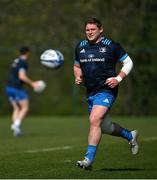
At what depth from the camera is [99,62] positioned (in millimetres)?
11594

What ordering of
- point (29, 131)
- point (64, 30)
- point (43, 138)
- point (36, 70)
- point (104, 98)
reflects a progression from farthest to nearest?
point (64, 30), point (36, 70), point (29, 131), point (43, 138), point (104, 98)

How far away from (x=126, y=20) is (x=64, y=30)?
2825 mm

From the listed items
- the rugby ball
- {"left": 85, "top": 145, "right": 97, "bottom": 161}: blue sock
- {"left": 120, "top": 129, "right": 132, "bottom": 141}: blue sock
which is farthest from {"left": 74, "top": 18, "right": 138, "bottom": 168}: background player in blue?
the rugby ball

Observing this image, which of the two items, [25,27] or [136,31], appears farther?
[25,27]

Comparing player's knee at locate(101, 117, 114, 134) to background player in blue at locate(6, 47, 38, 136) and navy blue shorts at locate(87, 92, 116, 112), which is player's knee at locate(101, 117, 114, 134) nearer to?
navy blue shorts at locate(87, 92, 116, 112)

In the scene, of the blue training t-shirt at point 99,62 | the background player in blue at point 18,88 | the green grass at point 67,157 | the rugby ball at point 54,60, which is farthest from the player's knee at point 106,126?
the background player in blue at point 18,88

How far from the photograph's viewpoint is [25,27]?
34.8 m

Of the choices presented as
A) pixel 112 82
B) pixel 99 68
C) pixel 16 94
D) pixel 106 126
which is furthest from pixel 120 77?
pixel 16 94

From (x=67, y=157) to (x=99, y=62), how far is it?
2.37 m

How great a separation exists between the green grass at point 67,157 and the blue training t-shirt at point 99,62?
1264mm

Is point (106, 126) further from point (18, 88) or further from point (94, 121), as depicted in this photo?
point (18, 88)

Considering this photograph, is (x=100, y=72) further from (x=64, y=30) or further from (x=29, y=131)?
(x=64, y=30)

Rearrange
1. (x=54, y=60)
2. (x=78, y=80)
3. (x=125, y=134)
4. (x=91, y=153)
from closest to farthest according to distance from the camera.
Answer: (x=91, y=153) → (x=78, y=80) → (x=125, y=134) → (x=54, y=60)

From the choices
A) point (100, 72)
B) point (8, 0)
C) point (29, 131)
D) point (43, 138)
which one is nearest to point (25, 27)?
point (8, 0)
